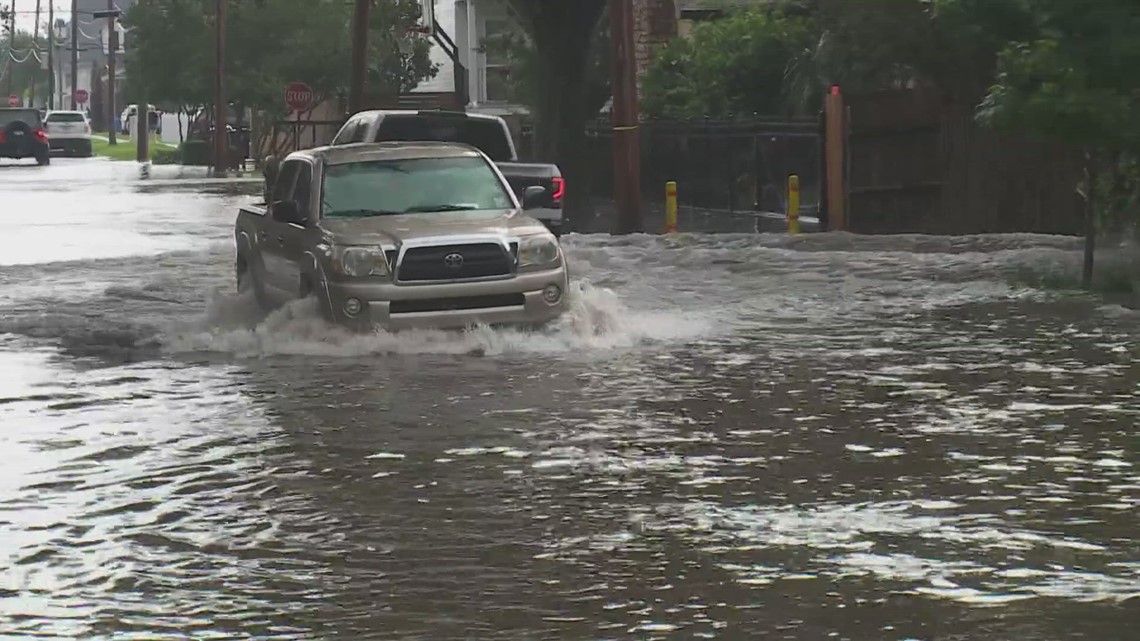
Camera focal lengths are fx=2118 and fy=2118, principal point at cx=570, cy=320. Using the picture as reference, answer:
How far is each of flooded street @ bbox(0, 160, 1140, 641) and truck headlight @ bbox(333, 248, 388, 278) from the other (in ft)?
1.65

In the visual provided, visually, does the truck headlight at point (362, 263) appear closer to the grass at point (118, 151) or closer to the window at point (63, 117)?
the window at point (63, 117)

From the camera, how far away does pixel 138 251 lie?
89.5 ft

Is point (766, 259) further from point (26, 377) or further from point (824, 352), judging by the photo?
point (26, 377)

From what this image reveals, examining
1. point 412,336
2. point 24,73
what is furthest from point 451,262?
point 24,73

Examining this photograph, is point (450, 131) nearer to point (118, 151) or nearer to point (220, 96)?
point (220, 96)

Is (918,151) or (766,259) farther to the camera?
(918,151)

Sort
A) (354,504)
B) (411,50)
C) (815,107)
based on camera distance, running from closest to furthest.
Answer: (354,504)
(815,107)
(411,50)

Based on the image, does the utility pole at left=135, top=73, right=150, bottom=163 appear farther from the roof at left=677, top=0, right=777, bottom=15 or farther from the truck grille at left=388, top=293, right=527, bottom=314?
the truck grille at left=388, top=293, right=527, bottom=314

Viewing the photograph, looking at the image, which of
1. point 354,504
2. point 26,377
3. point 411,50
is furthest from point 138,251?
point 411,50

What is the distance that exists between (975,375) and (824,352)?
1739 mm

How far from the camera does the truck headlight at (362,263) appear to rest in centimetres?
1462

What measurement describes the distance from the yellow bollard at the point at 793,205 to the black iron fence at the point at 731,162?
692 millimetres

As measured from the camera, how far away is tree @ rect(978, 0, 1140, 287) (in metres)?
15.9

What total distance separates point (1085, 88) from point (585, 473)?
395 inches
